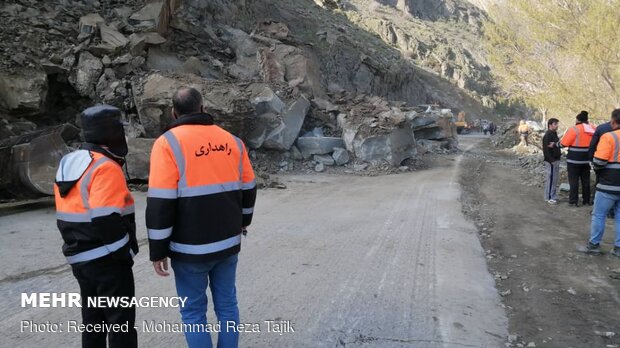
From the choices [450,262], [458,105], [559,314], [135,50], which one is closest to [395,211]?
[450,262]

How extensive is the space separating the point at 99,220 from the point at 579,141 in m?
8.72

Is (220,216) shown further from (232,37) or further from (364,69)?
(364,69)

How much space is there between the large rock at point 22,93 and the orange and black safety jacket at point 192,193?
9.49 metres

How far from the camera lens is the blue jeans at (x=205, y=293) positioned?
2594 mm

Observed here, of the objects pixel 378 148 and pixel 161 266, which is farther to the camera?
pixel 378 148

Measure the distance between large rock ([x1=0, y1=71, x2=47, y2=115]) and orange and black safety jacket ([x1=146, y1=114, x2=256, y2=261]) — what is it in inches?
374

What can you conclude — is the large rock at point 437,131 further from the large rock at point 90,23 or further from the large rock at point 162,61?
the large rock at point 90,23

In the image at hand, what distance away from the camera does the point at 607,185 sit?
5.52 metres

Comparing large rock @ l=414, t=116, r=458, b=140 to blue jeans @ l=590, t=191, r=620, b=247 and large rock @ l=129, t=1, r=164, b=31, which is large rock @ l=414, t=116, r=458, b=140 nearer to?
large rock @ l=129, t=1, r=164, b=31

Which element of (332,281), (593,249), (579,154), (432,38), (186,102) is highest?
(432,38)

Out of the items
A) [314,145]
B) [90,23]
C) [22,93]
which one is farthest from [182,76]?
[314,145]

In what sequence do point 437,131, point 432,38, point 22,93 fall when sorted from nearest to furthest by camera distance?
1. point 22,93
2. point 437,131
3. point 432,38

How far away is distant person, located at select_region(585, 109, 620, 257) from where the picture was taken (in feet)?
17.9

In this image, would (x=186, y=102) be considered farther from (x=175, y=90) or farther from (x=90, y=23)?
(x=90, y=23)
